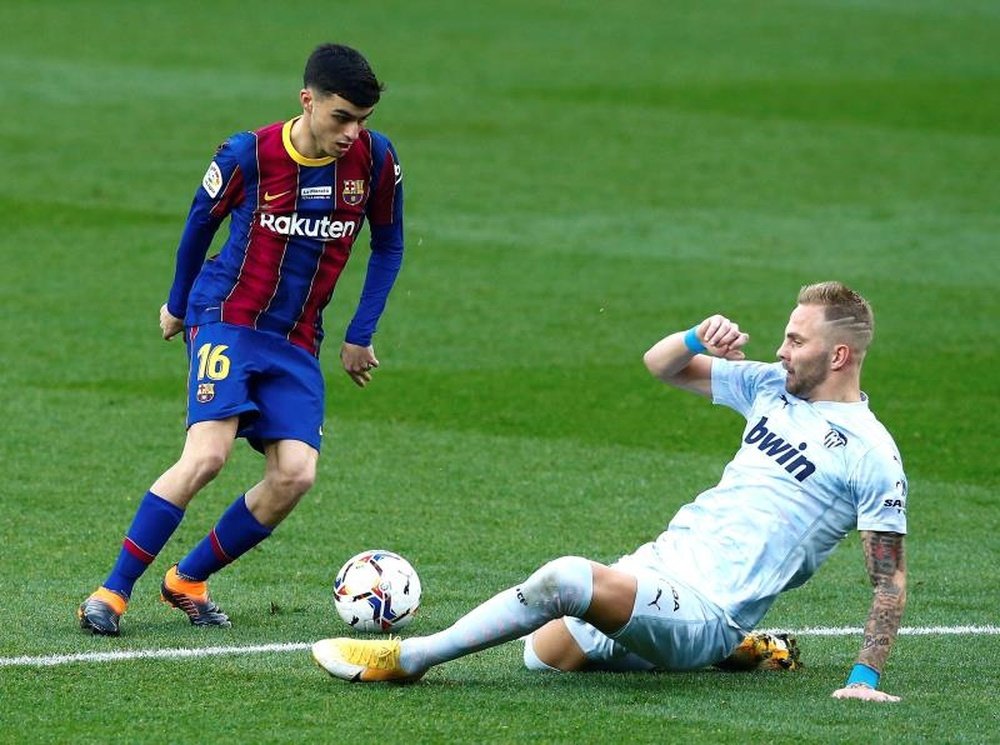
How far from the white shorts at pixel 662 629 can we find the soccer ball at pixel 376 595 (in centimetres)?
89

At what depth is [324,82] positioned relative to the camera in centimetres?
720

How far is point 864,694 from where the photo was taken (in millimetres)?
6188

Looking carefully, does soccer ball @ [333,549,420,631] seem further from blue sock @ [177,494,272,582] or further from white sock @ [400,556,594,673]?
white sock @ [400,556,594,673]

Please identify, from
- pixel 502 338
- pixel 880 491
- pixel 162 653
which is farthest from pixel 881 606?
pixel 502 338

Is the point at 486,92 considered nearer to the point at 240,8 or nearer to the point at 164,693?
the point at 240,8

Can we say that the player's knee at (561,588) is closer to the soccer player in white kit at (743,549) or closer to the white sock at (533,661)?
the soccer player in white kit at (743,549)

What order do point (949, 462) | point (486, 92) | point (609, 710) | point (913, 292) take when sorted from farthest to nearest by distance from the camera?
point (486, 92) < point (913, 292) < point (949, 462) < point (609, 710)

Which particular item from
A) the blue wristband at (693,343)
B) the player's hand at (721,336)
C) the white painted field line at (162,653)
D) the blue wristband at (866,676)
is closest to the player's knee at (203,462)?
the white painted field line at (162,653)

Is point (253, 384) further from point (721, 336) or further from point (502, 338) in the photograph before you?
point (502, 338)

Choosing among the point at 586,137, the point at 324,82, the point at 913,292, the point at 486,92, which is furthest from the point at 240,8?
the point at 324,82

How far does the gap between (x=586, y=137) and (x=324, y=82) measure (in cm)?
1591

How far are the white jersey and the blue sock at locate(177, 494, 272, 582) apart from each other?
1.66m

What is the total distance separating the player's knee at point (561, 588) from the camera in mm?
6105

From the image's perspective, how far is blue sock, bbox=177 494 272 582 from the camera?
24.3 feet
